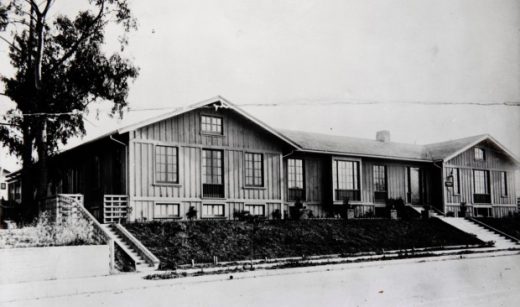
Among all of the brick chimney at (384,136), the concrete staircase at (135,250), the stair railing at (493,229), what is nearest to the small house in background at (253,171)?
the concrete staircase at (135,250)

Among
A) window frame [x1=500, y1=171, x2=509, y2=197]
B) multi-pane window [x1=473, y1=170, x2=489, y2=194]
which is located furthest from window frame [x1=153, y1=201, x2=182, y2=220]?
window frame [x1=500, y1=171, x2=509, y2=197]

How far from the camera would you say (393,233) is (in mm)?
27125

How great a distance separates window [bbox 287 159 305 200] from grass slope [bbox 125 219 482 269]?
138 inches

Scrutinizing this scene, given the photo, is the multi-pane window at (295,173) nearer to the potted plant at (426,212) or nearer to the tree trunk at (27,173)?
the potted plant at (426,212)

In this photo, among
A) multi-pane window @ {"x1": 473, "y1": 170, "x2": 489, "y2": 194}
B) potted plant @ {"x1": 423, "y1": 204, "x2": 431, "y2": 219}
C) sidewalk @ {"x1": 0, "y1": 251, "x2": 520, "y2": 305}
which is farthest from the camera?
multi-pane window @ {"x1": 473, "y1": 170, "x2": 489, "y2": 194}

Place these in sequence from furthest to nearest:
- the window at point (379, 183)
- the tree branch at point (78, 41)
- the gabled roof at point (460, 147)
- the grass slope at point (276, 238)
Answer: the gabled roof at point (460, 147), the window at point (379, 183), the tree branch at point (78, 41), the grass slope at point (276, 238)

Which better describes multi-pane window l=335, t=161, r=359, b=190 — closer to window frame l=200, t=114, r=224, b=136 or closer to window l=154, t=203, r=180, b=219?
window frame l=200, t=114, r=224, b=136

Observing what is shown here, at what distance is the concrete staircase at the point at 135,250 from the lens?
1835 centimetres

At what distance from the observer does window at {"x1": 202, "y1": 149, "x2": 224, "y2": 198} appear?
26219 millimetres

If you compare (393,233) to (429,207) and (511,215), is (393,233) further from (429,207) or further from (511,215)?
(511,215)

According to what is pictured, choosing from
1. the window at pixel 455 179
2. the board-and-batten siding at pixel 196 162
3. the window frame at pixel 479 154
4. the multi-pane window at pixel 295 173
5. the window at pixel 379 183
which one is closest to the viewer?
the board-and-batten siding at pixel 196 162

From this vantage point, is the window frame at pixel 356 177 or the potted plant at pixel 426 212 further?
the potted plant at pixel 426 212

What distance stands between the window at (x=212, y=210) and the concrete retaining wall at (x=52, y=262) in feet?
29.6

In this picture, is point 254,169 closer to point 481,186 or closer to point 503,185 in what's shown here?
point 481,186
